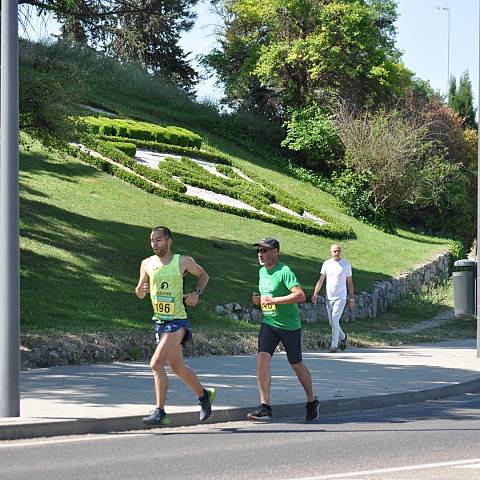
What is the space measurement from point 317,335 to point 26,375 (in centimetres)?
916

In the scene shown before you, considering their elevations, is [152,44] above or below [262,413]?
above

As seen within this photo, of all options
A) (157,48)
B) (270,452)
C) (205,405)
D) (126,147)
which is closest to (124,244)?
(126,147)

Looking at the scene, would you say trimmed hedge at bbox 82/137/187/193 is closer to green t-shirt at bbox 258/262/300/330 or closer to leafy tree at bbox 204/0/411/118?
leafy tree at bbox 204/0/411/118

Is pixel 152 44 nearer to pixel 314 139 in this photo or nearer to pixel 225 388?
pixel 314 139

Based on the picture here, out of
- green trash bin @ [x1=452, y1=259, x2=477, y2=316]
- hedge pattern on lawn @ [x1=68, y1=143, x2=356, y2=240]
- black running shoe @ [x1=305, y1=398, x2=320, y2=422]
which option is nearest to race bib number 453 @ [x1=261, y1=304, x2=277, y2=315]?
black running shoe @ [x1=305, y1=398, x2=320, y2=422]

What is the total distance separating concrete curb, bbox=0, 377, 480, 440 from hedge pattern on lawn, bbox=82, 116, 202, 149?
94.8ft

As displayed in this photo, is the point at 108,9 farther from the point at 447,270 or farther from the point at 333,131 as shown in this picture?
the point at 333,131

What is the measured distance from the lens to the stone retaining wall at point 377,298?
26406 millimetres

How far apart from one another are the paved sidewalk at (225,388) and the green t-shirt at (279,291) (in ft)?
3.51

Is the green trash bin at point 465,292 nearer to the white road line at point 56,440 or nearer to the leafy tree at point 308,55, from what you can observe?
the white road line at point 56,440

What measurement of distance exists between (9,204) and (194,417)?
2933 millimetres

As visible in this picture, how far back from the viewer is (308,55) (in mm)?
54906

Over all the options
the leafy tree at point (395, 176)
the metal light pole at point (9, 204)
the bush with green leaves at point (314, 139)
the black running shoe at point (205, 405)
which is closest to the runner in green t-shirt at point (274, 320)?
the black running shoe at point (205, 405)

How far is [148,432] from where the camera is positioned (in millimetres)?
11961
